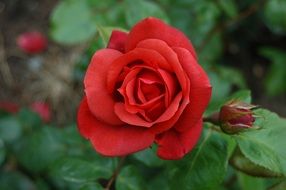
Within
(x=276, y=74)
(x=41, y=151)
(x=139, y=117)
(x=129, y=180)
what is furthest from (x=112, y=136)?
(x=276, y=74)

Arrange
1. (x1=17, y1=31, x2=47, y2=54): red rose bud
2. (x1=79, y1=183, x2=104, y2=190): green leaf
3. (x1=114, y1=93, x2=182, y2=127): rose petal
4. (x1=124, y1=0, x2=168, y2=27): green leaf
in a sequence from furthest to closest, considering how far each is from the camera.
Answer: (x1=17, y1=31, x2=47, y2=54): red rose bud < (x1=124, y1=0, x2=168, y2=27): green leaf < (x1=79, y1=183, x2=104, y2=190): green leaf < (x1=114, y1=93, x2=182, y2=127): rose petal

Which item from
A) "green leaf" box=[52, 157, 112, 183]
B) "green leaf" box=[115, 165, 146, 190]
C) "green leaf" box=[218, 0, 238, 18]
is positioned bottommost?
"green leaf" box=[52, 157, 112, 183]

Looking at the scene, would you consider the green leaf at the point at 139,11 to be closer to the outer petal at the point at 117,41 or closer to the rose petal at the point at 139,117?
the outer petal at the point at 117,41

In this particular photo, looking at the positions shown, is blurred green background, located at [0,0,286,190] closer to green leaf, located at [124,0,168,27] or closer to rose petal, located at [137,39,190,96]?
green leaf, located at [124,0,168,27]

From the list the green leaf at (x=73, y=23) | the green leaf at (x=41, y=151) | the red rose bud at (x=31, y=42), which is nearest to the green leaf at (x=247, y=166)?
the green leaf at (x=41, y=151)

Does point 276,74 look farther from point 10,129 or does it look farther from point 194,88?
point 194,88

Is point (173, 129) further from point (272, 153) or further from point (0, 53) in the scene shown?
point (0, 53)

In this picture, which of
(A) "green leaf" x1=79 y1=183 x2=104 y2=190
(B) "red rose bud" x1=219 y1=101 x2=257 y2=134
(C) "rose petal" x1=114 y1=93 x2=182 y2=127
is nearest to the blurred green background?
(A) "green leaf" x1=79 y1=183 x2=104 y2=190

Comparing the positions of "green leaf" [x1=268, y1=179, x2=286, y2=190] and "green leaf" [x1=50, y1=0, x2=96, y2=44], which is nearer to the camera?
"green leaf" [x1=268, y1=179, x2=286, y2=190]
